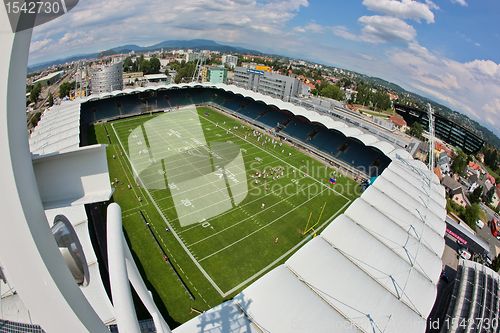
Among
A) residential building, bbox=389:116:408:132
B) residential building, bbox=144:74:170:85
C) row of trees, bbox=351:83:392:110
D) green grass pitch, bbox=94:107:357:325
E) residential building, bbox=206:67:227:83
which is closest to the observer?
green grass pitch, bbox=94:107:357:325

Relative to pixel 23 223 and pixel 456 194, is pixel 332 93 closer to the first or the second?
pixel 456 194

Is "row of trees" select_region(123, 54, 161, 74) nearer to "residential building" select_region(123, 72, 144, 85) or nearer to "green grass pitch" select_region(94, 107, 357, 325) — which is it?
"residential building" select_region(123, 72, 144, 85)

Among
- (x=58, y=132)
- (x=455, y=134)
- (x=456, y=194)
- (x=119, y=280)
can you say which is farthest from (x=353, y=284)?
(x=455, y=134)

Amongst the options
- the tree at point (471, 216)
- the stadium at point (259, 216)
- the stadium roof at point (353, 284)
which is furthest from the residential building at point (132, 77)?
the stadium roof at point (353, 284)

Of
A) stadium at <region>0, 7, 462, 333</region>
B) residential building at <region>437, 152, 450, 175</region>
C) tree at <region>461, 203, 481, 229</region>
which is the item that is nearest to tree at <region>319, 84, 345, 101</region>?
residential building at <region>437, 152, 450, 175</region>

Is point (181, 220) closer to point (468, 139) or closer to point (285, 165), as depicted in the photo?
point (285, 165)

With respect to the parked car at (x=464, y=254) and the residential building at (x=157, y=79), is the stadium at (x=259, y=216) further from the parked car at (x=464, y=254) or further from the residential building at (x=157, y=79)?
the residential building at (x=157, y=79)
